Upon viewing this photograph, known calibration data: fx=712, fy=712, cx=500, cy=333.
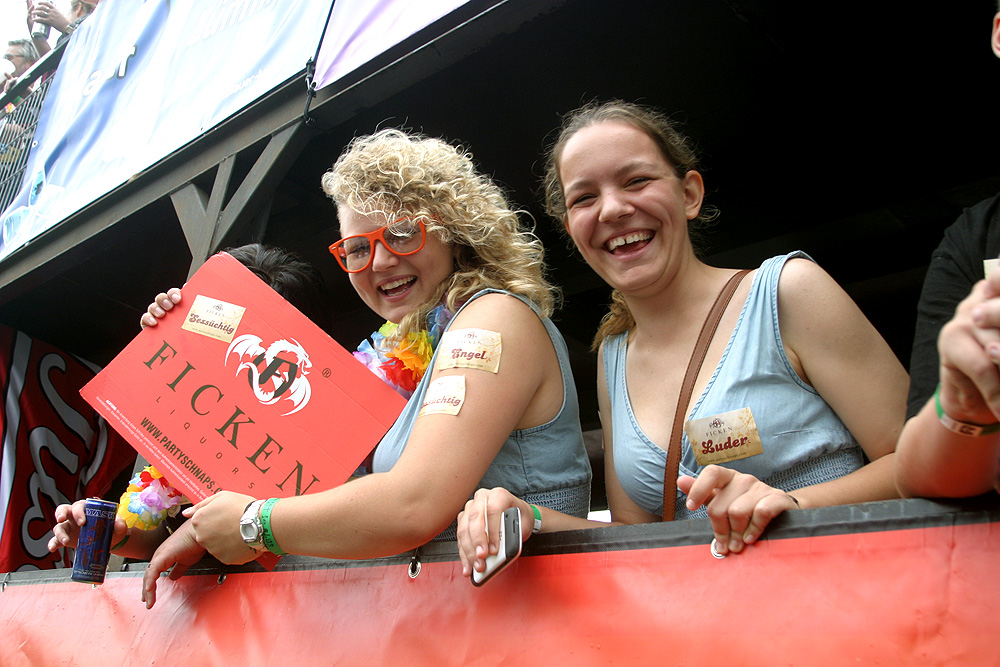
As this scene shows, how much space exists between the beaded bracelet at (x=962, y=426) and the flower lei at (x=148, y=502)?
1.77 metres

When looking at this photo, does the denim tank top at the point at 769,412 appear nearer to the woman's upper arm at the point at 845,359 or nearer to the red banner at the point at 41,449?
the woman's upper arm at the point at 845,359

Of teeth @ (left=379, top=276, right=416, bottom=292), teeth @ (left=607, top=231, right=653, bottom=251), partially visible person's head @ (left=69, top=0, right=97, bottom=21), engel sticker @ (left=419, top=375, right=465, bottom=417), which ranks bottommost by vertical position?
engel sticker @ (left=419, top=375, right=465, bottom=417)

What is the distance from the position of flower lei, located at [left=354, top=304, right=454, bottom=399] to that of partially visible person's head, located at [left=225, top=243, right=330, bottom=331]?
0.71 metres

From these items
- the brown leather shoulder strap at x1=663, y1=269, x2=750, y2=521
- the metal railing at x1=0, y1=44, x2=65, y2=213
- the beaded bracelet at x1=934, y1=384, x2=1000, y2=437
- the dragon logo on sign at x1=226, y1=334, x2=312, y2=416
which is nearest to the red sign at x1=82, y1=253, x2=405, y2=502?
the dragon logo on sign at x1=226, y1=334, x2=312, y2=416

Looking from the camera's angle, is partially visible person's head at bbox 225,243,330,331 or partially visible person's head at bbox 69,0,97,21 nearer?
partially visible person's head at bbox 225,243,330,331

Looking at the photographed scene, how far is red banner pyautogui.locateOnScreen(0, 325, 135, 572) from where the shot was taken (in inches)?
192

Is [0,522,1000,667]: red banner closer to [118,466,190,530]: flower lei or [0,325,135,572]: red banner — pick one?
[118,466,190,530]: flower lei

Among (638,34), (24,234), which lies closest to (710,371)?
(638,34)

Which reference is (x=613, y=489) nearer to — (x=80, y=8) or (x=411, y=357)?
(x=411, y=357)

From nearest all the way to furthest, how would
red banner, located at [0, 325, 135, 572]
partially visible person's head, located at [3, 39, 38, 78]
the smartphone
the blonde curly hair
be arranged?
the smartphone, the blonde curly hair, red banner, located at [0, 325, 135, 572], partially visible person's head, located at [3, 39, 38, 78]

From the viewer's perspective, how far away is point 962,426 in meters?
0.78

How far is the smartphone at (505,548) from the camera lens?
1.07 meters

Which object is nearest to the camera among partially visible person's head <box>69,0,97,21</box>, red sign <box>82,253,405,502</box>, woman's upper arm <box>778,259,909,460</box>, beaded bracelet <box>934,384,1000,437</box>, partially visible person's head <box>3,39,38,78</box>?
beaded bracelet <box>934,384,1000,437</box>

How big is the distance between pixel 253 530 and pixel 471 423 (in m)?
0.48
